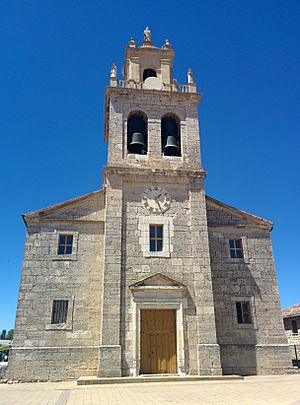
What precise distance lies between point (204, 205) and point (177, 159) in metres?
2.77

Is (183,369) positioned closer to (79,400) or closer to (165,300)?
(165,300)

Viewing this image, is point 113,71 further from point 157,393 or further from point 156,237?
point 157,393

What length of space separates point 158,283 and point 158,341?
94.1 inches

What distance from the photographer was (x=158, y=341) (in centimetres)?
1446

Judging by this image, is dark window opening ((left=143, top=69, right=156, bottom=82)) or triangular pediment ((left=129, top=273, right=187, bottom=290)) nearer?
triangular pediment ((left=129, top=273, right=187, bottom=290))

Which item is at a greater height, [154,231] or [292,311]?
[154,231]

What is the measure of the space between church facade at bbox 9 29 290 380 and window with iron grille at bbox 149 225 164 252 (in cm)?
5

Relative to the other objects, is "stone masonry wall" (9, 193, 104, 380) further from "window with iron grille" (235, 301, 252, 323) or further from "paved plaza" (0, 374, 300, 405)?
"window with iron grille" (235, 301, 252, 323)

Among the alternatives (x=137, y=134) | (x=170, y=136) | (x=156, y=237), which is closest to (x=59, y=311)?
(x=156, y=237)

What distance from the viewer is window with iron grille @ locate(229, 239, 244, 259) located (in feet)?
56.6

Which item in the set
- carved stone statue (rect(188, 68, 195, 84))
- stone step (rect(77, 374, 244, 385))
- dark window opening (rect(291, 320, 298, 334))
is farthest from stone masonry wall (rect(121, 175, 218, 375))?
dark window opening (rect(291, 320, 298, 334))

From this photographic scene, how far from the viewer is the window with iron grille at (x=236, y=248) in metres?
17.2

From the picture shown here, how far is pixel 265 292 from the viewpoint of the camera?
16609 mm

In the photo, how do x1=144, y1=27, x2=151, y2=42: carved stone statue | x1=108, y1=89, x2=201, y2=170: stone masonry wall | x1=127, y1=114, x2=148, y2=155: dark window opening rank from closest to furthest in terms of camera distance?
1. x1=108, y1=89, x2=201, y2=170: stone masonry wall
2. x1=127, y1=114, x2=148, y2=155: dark window opening
3. x1=144, y1=27, x2=151, y2=42: carved stone statue
